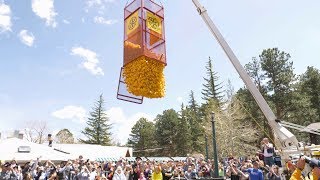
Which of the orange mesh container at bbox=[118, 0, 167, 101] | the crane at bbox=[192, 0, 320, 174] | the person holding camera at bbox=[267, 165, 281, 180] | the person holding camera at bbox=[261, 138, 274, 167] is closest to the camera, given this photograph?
the orange mesh container at bbox=[118, 0, 167, 101]

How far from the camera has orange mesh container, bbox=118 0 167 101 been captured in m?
7.37

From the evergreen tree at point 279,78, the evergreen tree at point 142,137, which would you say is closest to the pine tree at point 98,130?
the evergreen tree at point 142,137

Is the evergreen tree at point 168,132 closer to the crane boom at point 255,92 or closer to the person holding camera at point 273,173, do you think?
the person holding camera at point 273,173

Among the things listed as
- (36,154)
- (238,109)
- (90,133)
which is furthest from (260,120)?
(90,133)

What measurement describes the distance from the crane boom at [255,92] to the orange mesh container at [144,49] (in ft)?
5.69

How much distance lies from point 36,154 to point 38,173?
494 cm

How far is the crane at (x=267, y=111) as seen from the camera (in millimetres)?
7620

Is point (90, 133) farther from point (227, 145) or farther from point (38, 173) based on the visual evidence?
point (38, 173)

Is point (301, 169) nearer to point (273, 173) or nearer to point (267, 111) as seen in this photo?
point (267, 111)

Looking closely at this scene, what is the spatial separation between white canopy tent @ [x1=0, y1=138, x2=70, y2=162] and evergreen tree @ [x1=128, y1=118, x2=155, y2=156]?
38528 millimetres

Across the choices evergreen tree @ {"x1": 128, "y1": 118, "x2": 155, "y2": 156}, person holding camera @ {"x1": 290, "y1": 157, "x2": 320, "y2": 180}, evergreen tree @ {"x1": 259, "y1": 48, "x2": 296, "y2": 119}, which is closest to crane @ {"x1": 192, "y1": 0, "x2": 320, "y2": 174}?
person holding camera @ {"x1": 290, "y1": 157, "x2": 320, "y2": 180}

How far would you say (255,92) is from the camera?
848 centimetres

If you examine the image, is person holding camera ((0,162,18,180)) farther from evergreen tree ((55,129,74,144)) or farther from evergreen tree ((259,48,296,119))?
evergreen tree ((55,129,74,144))

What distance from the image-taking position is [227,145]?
120ft
